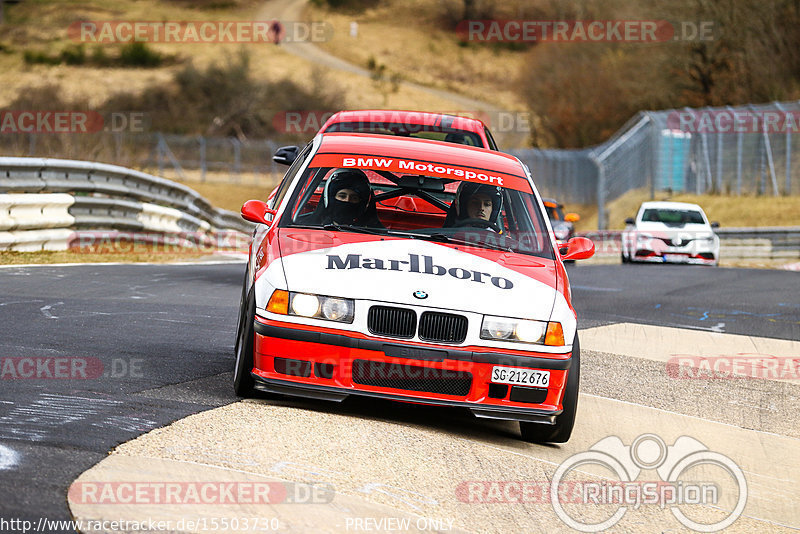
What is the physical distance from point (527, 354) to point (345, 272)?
1.03m

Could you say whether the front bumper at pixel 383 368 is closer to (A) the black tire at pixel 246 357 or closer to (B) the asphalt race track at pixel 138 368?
(A) the black tire at pixel 246 357

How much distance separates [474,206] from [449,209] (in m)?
0.19

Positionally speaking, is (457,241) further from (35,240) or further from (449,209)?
(35,240)

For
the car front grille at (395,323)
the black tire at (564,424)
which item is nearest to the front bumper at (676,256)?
the black tire at (564,424)

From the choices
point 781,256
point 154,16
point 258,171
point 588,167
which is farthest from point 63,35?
point 781,256

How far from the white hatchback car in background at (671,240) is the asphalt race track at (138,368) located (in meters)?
9.66

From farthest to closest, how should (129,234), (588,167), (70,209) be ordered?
1. (588,167)
2. (129,234)
3. (70,209)

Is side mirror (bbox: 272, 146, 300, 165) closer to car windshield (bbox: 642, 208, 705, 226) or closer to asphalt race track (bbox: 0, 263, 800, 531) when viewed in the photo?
asphalt race track (bbox: 0, 263, 800, 531)

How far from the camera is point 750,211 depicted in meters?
36.5

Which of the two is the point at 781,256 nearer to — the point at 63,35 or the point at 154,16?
the point at 63,35

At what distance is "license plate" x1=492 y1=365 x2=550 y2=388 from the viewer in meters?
6.11

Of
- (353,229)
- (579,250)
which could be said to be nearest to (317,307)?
(353,229)

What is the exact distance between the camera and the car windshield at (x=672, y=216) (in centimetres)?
2614

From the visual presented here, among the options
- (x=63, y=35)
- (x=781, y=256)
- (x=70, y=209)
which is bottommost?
(x=781, y=256)
